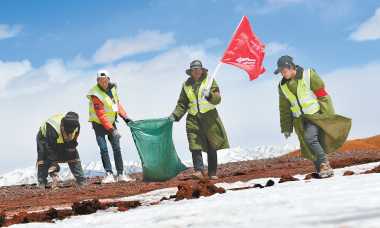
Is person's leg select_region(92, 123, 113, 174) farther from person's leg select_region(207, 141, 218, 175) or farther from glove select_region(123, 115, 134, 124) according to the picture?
person's leg select_region(207, 141, 218, 175)

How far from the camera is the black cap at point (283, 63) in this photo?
Answer: 4.93 m

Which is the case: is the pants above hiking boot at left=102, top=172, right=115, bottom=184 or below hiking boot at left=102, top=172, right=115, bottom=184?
above

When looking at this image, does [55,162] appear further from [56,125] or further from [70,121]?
[70,121]

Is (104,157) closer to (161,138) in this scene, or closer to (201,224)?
(161,138)

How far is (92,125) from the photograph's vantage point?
6938mm

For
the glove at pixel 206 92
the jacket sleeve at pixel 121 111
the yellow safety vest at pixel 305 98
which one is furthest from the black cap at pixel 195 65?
the jacket sleeve at pixel 121 111

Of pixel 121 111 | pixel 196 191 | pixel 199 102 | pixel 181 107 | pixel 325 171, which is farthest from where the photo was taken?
pixel 121 111

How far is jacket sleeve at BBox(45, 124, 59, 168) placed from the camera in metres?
7.12

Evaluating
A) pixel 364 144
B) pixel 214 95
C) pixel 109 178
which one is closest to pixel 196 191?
pixel 214 95

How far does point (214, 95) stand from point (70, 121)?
3057 mm

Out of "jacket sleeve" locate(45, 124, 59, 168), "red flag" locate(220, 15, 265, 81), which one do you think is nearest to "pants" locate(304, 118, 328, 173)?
"red flag" locate(220, 15, 265, 81)

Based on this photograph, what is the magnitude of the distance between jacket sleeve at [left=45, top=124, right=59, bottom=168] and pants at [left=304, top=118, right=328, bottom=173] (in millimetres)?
4800

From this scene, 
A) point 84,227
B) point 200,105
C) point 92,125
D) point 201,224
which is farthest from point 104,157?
point 201,224

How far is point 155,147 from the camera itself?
6.56 meters
